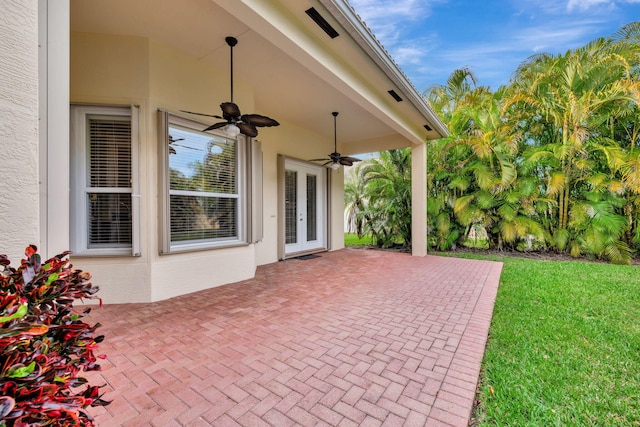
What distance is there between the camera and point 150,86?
3.84 m

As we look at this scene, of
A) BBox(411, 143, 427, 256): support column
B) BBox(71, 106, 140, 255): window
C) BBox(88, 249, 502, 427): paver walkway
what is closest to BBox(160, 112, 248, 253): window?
BBox(71, 106, 140, 255): window

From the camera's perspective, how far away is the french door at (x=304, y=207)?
24.4 feet

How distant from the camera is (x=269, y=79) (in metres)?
4.85

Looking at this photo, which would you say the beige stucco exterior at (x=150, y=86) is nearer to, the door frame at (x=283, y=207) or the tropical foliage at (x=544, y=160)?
the door frame at (x=283, y=207)

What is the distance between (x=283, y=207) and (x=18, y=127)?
18.8 ft

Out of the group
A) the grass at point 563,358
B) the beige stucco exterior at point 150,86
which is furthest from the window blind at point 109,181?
the grass at point 563,358

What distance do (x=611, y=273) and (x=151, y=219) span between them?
8.16 meters

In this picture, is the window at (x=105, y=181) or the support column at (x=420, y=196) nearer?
the window at (x=105, y=181)

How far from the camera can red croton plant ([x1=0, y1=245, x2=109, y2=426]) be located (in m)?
0.74

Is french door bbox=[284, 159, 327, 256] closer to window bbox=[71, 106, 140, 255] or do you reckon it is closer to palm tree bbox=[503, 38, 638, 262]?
window bbox=[71, 106, 140, 255]

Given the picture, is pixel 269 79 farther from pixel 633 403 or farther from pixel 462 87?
pixel 462 87

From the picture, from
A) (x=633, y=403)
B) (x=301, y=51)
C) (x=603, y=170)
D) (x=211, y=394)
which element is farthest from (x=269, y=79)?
(x=603, y=170)

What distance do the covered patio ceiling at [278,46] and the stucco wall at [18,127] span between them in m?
1.67

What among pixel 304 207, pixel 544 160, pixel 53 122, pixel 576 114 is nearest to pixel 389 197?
pixel 304 207
